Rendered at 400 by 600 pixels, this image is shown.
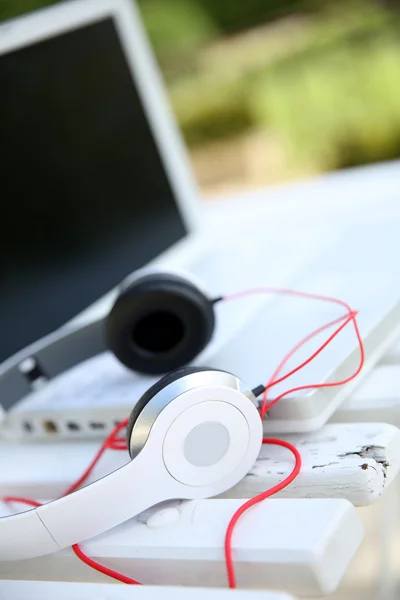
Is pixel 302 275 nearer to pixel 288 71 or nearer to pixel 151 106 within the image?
pixel 151 106

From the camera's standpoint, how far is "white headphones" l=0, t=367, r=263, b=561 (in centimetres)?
53

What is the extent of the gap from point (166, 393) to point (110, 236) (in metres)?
0.44

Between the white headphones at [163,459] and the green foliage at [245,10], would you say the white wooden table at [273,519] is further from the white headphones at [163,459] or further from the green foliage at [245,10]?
the green foliage at [245,10]

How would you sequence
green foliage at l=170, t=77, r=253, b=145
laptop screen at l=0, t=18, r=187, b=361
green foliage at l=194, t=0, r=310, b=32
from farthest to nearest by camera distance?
1. green foliage at l=194, t=0, r=310, b=32
2. green foliage at l=170, t=77, r=253, b=145
3. laptop screen at l=0, t=18, r=187, b=361

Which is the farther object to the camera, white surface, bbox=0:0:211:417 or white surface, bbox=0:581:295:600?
white surface, bbox=0:0:211:417

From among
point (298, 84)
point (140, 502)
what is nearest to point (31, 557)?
point (140, 502)

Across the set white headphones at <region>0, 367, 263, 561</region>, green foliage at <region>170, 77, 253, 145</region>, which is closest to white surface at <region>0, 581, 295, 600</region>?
white headphones at <region>0, 367, 263, 561</region>

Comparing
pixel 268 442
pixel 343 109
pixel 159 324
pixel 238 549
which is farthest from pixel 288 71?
pixel 238 549

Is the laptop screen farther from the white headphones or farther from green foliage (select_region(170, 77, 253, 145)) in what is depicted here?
green foliage (select_region(170, 77, 253, 145))

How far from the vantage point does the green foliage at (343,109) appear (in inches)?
91.8

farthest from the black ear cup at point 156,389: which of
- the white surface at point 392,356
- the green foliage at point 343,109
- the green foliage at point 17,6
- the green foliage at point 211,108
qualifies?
the green foliage at point 17,6

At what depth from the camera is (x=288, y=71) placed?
8.14ft

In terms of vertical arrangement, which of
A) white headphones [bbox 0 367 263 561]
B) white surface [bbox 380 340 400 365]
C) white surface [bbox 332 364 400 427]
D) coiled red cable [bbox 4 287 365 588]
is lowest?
white surface [bbox 380 340 400 365]

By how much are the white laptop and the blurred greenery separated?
1355 millimetres
